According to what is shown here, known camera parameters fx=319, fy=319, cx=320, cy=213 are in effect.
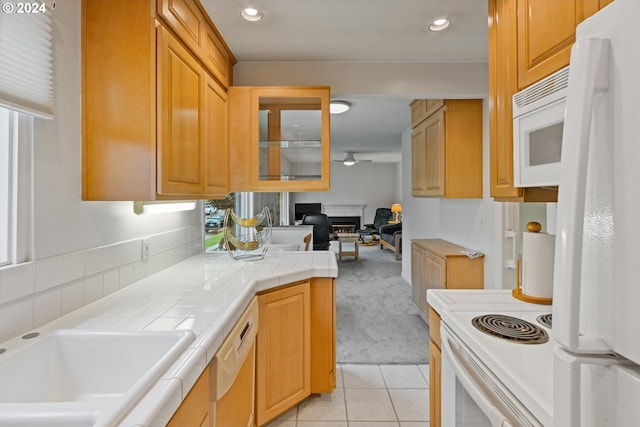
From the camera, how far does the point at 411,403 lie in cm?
207

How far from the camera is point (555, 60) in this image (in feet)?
3.43

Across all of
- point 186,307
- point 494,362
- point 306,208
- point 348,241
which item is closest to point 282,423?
point 186,307

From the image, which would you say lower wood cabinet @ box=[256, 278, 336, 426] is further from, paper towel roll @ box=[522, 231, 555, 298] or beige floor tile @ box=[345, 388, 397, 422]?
paper towel roll @ box=[522, 231, 555, 298]

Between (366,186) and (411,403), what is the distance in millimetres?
9083

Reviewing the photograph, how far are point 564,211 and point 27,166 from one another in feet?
4.90

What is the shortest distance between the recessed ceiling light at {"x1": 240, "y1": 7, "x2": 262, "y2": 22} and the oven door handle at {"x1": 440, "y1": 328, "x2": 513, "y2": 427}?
6.31 feet

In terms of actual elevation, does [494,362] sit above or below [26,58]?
below

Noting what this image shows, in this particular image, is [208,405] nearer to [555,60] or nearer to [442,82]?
[555,60]

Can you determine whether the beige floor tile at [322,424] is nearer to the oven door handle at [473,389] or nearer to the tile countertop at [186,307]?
the tile countertop at [186,307]

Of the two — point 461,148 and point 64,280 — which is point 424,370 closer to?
point 461,148

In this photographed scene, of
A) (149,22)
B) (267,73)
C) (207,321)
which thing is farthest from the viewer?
(267,73)

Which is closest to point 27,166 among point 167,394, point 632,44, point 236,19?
point 167,394

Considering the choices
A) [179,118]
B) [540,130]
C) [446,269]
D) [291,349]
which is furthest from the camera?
[446,269]

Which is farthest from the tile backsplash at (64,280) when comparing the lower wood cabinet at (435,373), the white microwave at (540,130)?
the white microwave at (540,130)
